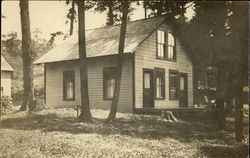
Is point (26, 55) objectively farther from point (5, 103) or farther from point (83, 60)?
point (83, 60)

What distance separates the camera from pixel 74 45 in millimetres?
22281

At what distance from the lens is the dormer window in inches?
810

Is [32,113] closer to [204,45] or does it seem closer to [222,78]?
[222,78]

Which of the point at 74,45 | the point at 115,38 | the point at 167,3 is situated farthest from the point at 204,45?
the point at 167,3

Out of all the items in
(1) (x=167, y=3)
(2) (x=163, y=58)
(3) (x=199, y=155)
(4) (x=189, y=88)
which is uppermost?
(1) (x=167, y=3)

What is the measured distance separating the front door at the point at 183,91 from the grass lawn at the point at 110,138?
6.41 metres

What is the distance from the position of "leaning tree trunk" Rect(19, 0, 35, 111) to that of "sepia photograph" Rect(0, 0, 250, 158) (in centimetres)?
5

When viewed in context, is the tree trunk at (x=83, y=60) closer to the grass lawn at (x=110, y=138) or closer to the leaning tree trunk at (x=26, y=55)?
the grass lawn at (x=110, y=138)

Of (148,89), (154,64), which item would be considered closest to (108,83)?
(148,89)

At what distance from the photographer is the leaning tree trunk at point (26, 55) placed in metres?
15.2

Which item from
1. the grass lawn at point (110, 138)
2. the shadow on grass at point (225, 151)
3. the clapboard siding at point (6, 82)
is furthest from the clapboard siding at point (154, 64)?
the clapboard siding at point (6, 82)

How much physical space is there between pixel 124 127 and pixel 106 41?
808 centimetres

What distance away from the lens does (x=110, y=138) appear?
36.1 ft

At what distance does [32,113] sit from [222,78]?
35.9 feet
